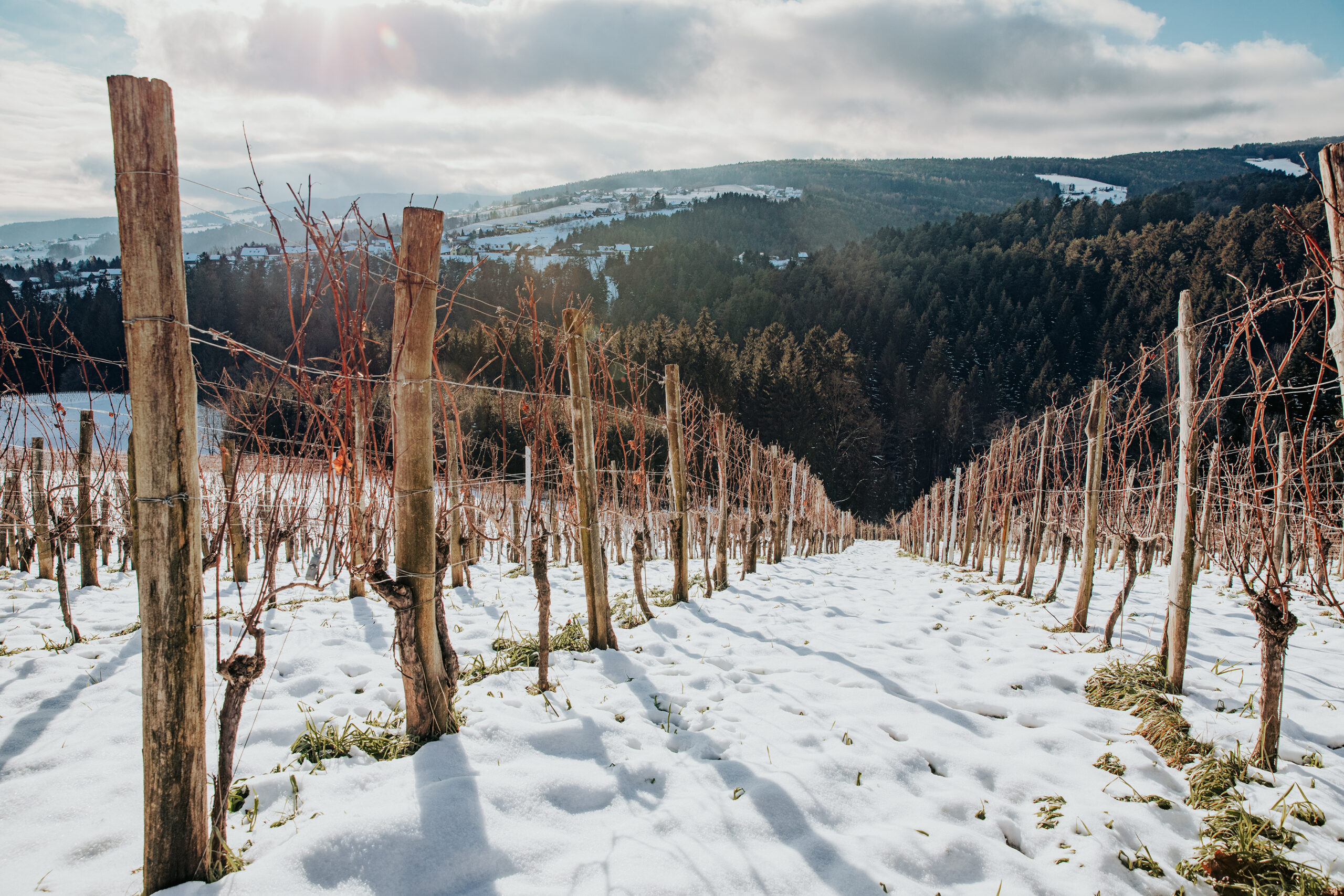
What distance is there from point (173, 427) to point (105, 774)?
5.44ft

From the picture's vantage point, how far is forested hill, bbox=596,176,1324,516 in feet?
125

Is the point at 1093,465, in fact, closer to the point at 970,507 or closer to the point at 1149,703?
the point at 1149,703

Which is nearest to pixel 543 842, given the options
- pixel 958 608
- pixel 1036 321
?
pixel 958 608

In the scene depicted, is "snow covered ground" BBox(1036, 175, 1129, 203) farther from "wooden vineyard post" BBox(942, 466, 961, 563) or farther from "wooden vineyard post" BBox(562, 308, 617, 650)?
"wooden vineyard post" BBox(562, 308, 617, 650)

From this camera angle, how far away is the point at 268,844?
6.37 feet

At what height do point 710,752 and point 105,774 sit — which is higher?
point 105,774

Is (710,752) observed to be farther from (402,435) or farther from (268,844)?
(402,435)

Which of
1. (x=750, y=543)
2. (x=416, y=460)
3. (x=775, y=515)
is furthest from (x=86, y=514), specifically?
(x=775, y=515)

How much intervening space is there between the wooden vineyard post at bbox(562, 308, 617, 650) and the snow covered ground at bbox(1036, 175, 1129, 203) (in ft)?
425

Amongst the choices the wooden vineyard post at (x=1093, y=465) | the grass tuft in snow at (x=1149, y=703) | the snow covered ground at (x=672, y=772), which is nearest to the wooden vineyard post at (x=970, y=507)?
the wooden vineyard post at (x=1093, y=465)

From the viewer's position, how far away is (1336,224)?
2123 mm

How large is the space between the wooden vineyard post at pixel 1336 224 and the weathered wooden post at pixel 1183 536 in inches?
55.8

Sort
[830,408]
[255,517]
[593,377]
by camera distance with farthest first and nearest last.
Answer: [830,408]
[255,517]
[593,377]

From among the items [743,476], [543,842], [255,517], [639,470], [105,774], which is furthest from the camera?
[743,476]
